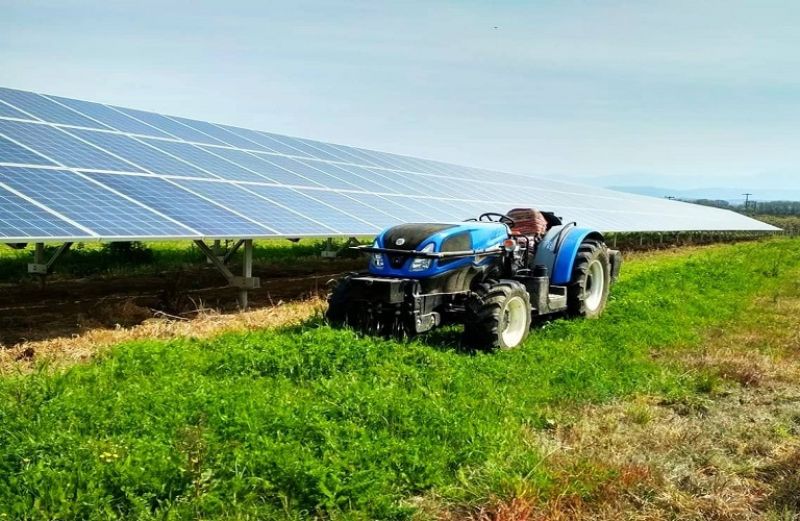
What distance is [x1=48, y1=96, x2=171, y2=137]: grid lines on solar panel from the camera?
15828 millimetres

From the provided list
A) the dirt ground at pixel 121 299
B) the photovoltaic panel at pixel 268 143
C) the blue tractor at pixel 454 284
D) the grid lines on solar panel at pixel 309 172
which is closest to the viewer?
the blue tractor at pixel 454 284

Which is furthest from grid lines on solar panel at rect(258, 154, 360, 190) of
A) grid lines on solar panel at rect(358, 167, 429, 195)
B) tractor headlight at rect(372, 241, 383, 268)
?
tractor headlight at rect(372, 241, 383, 268)

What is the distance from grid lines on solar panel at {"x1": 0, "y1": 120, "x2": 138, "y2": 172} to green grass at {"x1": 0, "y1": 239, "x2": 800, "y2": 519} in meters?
4.77

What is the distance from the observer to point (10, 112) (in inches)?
522

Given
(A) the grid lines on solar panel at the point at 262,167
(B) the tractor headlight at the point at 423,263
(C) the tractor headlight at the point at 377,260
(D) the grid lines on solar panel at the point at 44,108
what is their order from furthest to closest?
1. (A) the grid lines on solar panel at the point at 262,167
2. (D) the grid lines on solar panel at the point at 44,108
3. (C) the tractor headlight at the point at 377,260
4. (B) the tractor headlight at the point at 423,263

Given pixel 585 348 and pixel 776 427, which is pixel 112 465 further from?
pixel 585 348

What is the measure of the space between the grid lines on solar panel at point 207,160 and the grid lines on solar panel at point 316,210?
25.8 inches

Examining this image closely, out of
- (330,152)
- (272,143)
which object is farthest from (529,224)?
(330,152)

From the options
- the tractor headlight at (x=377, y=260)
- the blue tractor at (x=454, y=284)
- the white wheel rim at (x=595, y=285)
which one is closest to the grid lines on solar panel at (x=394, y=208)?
the white wheel rim at (x=595, y=285)

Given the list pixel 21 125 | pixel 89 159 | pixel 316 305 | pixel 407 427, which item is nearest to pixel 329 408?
pixel 407 427

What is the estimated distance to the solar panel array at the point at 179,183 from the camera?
30.6 feet

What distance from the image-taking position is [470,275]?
908 cm

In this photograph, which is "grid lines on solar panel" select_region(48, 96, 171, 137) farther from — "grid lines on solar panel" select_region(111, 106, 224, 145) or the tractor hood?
the tractor hood

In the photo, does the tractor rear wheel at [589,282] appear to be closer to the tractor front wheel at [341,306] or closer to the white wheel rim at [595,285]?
the white wheel rim at [595,285]
